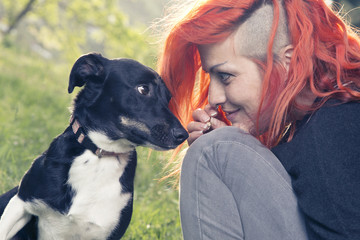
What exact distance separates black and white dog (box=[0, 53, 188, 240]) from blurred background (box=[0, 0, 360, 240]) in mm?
348

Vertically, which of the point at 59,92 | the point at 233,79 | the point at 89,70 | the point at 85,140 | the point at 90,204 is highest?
the point at 89,70

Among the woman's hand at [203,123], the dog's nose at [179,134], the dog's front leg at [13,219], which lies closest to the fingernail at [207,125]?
the woman's hand at [203,123]

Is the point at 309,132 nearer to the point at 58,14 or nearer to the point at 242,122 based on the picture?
the point at 242,122

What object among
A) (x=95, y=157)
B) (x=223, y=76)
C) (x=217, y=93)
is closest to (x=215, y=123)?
(x=217, y=93)

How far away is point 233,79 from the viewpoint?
7.06ft

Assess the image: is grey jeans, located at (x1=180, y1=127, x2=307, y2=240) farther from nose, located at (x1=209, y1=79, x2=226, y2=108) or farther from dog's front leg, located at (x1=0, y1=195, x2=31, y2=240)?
dog's front leg, located at (x1=0, y1=195, x2=31, y2=240)

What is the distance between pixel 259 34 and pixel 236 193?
0.82m

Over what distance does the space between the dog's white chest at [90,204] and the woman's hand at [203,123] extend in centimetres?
54

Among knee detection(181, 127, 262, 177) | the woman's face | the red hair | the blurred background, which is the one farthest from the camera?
the blurred background

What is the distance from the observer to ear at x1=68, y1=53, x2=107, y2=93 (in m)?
2.48

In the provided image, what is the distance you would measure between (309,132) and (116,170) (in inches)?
46.7

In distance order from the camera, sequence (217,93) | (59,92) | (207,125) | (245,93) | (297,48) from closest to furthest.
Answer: (297,48) < (245,93) < (217,93) < (207,125) < (59,92)

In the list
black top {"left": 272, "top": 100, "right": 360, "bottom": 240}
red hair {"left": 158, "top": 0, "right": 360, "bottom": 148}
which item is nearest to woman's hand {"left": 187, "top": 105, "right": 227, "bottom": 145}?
red hair {"left": 158, "top": 0, "right": 360, "bottom": 148}

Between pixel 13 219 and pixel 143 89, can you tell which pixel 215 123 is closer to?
pixel 143 89
